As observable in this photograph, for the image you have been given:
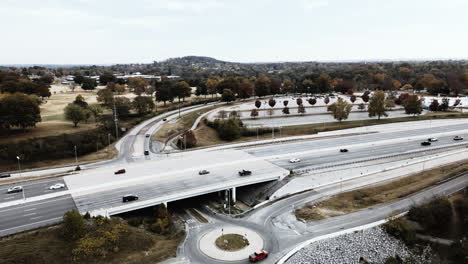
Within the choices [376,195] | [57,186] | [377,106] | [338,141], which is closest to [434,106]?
[377,106]

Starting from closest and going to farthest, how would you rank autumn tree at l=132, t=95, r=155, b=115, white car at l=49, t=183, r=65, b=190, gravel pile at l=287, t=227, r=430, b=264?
gravel pile at l=287, t=227, r=430, b=264
white car at l=49, t=183, r=65, b=190
autumn tree at l=132, t=95, r=155, b=115

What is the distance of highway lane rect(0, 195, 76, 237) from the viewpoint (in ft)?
113

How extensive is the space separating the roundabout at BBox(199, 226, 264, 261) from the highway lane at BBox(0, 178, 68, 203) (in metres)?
22.2

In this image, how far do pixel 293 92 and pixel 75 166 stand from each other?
11677 cm

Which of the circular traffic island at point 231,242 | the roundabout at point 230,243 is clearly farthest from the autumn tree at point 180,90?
the circular traffic island at point 231,242

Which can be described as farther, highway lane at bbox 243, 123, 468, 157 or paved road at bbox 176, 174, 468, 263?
highway lane at bbox 243, 123, 468, 157

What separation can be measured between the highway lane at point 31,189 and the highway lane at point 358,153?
34.6 m

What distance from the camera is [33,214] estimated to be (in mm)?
37000

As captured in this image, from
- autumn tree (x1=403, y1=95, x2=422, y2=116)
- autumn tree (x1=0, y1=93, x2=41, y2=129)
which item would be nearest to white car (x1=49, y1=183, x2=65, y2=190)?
autumn tree (x1=0, y1=93, x2=41, y2=129)

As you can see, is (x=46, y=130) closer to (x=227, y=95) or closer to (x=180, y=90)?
(x=180, y=90)

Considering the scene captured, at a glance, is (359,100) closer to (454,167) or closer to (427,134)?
(427,134)

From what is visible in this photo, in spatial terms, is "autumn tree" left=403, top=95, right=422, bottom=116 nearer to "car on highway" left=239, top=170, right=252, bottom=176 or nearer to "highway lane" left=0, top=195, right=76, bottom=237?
"car on highway" left=239, top=170, right=252, bottom=176

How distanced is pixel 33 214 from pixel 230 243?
74.8ft

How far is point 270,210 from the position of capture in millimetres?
42062
